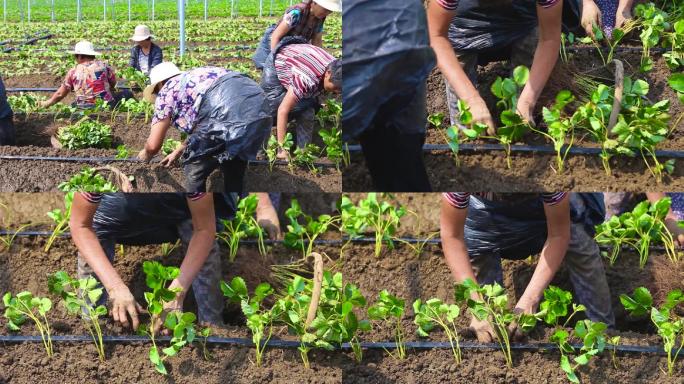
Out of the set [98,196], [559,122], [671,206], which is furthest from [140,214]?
[671,206]

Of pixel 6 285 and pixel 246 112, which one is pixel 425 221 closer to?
pixel 246 112

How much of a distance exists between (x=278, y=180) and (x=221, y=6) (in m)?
0.78

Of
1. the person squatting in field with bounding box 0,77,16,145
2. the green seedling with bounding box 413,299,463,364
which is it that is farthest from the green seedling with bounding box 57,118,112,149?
the green seedling with bounding box 413,299,463,364

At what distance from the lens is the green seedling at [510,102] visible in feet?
2.66

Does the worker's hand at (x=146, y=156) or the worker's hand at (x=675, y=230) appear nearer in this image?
the worker's hand at (x=146, y=156)

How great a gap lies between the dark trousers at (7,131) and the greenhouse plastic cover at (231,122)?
5.01 feet

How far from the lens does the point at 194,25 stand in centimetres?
241

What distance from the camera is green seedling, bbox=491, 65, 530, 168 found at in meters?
0.81

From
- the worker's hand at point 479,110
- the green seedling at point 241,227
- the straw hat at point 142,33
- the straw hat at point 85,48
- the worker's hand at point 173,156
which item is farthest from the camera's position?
the straw hat at point 85,48

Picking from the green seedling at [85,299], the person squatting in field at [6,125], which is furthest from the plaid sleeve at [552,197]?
the person squatting in field at [6,125]

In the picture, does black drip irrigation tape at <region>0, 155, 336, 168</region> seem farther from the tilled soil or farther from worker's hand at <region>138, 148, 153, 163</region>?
the tilled soil

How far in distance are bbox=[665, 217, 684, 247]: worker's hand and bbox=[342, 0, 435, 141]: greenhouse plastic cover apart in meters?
1.35

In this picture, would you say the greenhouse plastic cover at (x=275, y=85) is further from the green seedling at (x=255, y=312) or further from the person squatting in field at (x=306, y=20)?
the green seedling at (x=255, y=312)

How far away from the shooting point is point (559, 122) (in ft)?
2.90
